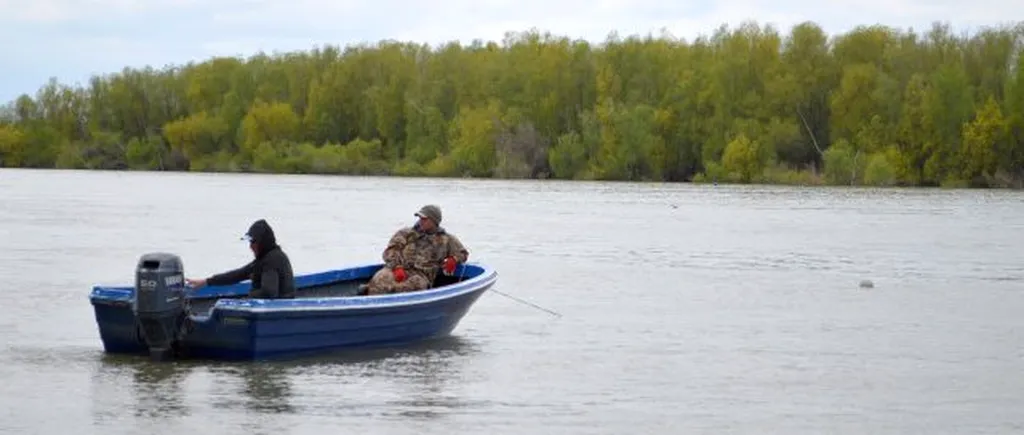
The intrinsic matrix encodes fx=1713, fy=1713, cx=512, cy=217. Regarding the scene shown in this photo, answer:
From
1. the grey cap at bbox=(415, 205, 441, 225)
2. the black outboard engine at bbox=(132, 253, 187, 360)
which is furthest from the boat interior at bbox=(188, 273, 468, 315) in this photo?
the black outboard engine at bbox=(132, 253, 187, 360)

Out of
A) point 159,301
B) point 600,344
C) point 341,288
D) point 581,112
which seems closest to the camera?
point 159,301

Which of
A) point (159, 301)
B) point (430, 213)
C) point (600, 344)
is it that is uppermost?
point (430, 213)

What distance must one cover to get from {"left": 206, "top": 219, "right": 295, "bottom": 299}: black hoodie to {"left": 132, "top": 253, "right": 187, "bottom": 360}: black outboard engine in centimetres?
72

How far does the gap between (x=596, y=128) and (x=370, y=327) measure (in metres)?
85.6

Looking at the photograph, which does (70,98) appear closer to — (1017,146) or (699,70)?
(699,70)

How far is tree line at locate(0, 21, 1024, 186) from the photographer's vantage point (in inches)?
3632

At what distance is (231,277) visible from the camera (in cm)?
1669

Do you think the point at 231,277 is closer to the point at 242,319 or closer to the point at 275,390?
the point at 242,319

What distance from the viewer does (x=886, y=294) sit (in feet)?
86.2

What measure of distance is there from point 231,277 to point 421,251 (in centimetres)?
263

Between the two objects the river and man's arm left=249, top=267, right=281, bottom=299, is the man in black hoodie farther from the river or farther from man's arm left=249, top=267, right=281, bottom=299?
the river

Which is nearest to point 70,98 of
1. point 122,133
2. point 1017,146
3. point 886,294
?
point 122,133

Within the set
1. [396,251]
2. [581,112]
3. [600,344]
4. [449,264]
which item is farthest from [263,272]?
[581,112]

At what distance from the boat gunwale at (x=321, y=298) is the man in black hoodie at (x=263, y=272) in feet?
0.83
